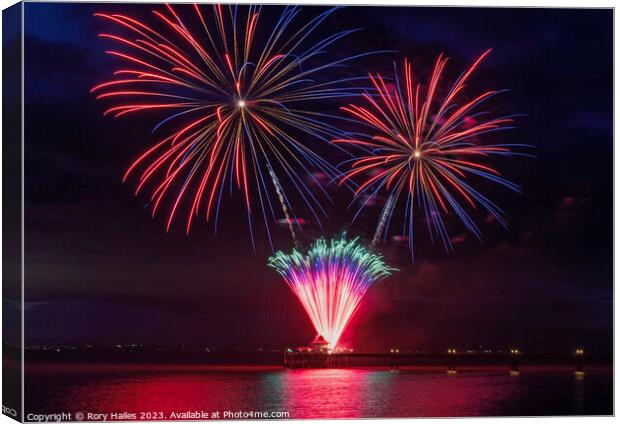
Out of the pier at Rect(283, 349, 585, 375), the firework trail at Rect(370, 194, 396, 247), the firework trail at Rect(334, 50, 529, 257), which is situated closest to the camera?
the firework trail at Rect(334, 50, 529, 257)

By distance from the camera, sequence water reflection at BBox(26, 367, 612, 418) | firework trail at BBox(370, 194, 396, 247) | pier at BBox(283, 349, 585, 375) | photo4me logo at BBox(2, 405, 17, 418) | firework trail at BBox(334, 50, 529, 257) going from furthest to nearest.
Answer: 1. pier at BBox(283, 349, 585, 375)
2. firework trail at BBox(370, 194, 396, 247)
3. firework trail at BBox(334, 50, 529, 257)
4. water reflection at BBox(26, 367, 612, 418)
5. photo4me logo at BBox(2, 405, 17, 418)

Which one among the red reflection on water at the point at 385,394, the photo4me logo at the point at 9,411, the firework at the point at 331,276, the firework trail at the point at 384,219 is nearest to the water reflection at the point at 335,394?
the red reflection on water at the point at 385,394

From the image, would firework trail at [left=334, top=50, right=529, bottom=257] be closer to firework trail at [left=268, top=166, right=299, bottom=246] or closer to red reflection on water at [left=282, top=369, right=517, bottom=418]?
firework trail at [left=268, top=166, right=299, bottom=246]

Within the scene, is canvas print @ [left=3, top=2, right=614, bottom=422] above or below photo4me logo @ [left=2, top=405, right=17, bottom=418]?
above

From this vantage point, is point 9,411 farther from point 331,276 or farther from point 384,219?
point 384,219

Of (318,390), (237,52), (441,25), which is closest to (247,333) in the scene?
(318,390)

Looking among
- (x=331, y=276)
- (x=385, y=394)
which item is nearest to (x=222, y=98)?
(x=331, y=276)

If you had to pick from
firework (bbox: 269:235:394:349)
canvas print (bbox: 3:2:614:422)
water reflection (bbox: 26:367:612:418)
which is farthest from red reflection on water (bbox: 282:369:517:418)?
firework (bbox: 269:235:394:349)

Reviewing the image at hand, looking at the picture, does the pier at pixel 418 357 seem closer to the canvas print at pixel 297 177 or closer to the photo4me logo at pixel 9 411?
the canvas print at pixel 297 177
